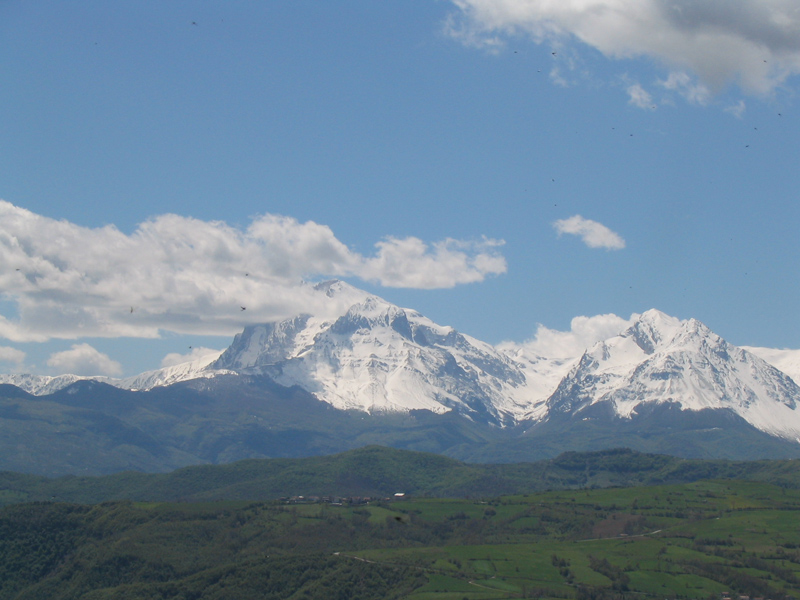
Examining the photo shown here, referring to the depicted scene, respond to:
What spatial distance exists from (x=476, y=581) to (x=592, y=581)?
23.8 m

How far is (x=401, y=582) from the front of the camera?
7534 inches

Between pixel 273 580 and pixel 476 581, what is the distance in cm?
4182

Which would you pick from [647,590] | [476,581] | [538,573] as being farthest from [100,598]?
[647,590]

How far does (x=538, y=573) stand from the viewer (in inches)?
7785

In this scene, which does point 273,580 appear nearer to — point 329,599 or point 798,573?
point 329,599

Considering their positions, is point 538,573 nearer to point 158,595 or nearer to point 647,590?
point 647,590

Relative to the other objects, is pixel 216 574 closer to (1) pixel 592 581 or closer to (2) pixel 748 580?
(1) pixel 592 581

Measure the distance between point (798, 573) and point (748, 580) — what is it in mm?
13852

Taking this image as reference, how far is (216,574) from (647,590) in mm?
88974

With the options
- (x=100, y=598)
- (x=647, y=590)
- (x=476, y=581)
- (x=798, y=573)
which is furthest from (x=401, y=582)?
(x=798, y=573)

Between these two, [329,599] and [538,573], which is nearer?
[329,599]

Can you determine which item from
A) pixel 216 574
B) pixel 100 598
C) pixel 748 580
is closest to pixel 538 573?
pixel 748 580

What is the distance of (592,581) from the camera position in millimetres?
193125

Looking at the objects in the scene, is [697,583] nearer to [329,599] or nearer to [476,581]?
[476,581]
